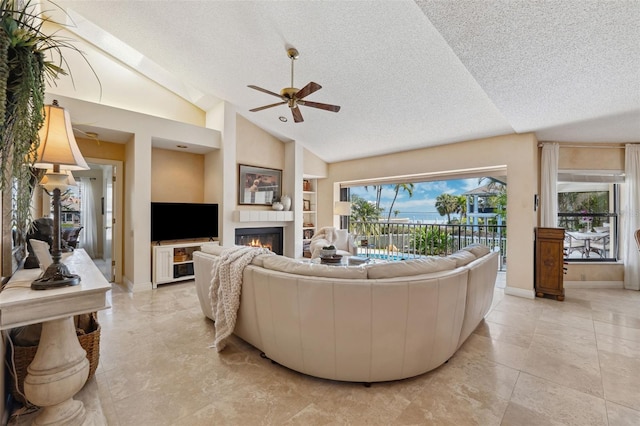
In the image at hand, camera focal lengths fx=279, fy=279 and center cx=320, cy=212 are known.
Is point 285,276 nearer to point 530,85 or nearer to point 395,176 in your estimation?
point 530,85

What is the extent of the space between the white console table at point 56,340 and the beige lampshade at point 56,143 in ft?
2.05

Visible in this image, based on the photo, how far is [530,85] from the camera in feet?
9.20

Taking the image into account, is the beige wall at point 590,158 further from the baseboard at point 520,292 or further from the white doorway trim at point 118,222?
the white doorway trim at point 118,222

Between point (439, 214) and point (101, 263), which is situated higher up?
point (439, 214)

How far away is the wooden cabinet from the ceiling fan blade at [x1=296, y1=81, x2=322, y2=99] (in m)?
3.73

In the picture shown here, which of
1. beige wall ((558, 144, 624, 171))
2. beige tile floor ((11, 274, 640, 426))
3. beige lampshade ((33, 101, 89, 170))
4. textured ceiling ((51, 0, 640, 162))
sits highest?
textured ceiling ((51, 0, 640, 162))

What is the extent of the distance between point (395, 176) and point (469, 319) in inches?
144

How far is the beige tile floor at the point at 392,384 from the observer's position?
1653mm

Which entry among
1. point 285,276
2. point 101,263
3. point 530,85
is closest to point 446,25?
point 530,85

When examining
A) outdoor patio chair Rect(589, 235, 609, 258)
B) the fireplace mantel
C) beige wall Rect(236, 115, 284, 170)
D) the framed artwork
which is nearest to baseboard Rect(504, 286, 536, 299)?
outdoor patio chair Rect(589, 235, 609, 258)

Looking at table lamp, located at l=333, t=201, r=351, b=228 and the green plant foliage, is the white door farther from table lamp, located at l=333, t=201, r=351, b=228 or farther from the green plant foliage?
the green plant foliage

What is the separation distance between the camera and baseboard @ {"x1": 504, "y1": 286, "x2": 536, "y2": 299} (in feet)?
13.1

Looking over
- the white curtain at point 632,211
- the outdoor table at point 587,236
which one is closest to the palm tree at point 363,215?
the outdoor table at point 587,236

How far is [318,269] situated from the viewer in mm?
1933
